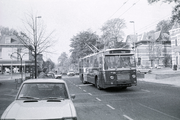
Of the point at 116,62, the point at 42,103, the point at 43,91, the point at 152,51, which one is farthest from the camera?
the point at 152,51

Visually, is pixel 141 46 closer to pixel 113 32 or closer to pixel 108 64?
pixel 113 32

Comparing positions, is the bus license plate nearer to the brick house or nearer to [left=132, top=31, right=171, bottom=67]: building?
the brick house

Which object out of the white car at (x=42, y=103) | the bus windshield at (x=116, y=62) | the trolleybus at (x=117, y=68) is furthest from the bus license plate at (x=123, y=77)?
the white car at (x=42, y=103)

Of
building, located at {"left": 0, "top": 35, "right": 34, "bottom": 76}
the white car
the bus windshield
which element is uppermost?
building, located at {"left": 0, "top": 35, "right": 34, "bottom": 76}

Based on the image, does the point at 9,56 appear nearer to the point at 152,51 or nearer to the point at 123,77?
the point at 152,51

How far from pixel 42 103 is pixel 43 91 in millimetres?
820

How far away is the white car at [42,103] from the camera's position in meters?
4.24

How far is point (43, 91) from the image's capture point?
18.9 feet

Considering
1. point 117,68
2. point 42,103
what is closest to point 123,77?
point 117,68

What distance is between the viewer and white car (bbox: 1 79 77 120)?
424 cm

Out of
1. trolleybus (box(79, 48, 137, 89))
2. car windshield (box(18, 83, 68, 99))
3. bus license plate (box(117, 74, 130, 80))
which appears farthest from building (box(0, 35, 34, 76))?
car windshield (box(18, 83, 68, 99))

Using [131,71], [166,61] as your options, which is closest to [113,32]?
[166,61]

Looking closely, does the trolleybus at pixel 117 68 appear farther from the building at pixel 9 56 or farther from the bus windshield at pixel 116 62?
the building at pixel 9 56

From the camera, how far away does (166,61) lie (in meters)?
75.1
